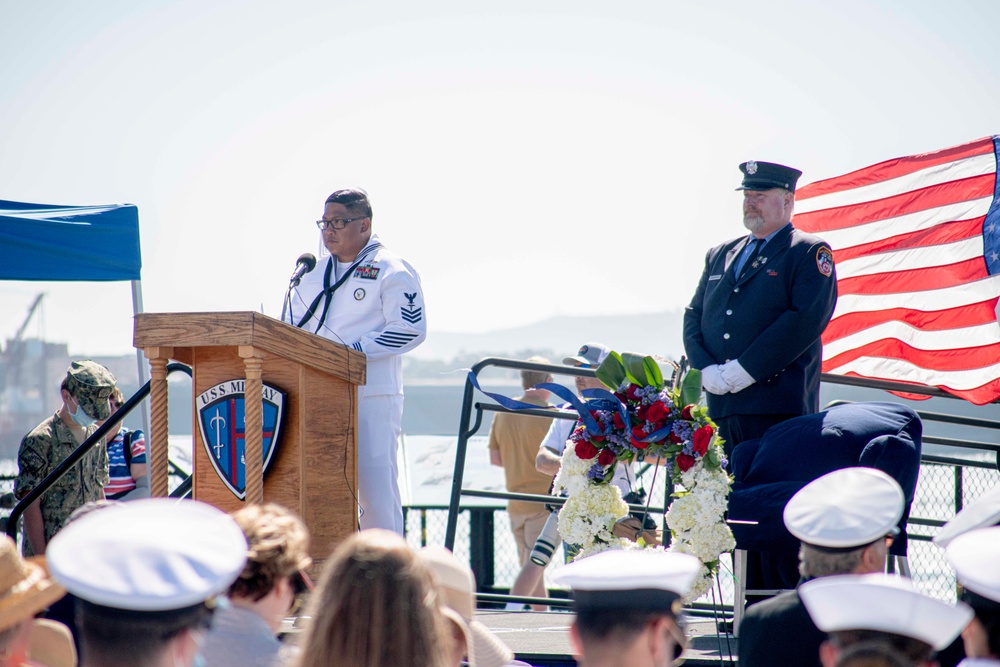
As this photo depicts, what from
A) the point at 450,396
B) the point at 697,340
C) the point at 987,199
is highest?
the point at 987,199

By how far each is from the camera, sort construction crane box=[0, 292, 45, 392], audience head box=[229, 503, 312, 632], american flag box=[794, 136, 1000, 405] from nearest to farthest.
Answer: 1. audience head box=[229, 503, 312, 632]
2. american flag box=[794, 136, 1000, 405]
3. construction crane box=[0, 292, 45, 392]

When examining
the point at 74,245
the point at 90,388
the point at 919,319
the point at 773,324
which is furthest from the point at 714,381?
the point at 74,245

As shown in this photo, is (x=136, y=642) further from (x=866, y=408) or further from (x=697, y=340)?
(x=697, y=340)

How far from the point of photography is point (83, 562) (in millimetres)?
1733

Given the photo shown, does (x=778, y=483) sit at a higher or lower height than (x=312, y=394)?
lower

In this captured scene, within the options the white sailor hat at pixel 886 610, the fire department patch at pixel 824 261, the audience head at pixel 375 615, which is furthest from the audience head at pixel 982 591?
the fire department patch at pixel 824 261

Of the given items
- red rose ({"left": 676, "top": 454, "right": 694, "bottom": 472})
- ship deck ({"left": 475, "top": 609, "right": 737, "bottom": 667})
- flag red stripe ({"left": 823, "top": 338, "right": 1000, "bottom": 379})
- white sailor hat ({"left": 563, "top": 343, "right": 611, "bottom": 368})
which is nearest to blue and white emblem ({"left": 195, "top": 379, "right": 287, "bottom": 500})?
ship deck ({"left": 475, "top": 609, "right": 737, "bottom": 667})

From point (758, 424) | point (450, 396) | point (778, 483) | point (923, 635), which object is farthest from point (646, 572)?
point (450, 396)

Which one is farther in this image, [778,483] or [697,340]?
[697,340]

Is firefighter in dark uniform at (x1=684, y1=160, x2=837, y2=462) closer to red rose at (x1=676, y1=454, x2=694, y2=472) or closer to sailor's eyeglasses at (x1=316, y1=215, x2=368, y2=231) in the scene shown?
red rose at (x1=676, y1=454, x2=694, y2=472)

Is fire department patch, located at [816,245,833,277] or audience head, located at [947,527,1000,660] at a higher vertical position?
fire department patch, located at [816,245,833,277]

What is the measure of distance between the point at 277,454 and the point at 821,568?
2.40 m

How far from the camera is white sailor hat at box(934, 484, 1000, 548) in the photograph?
277cm

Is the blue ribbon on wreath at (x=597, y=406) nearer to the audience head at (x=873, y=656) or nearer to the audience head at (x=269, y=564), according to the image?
the audience head at (x=269, y=564)
